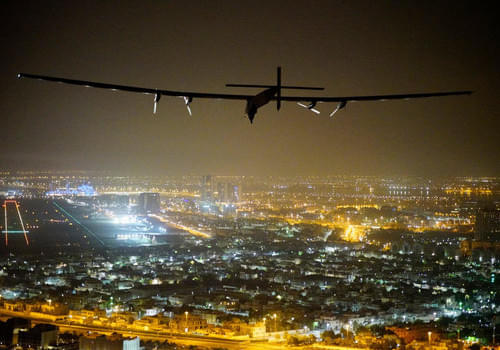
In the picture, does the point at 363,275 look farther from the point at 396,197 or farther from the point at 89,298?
the point at 396,197

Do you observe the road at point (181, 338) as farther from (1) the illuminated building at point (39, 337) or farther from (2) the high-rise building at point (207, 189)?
(2) the high-rise building at point (207, 189)

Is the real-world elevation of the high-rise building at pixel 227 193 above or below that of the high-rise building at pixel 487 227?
above

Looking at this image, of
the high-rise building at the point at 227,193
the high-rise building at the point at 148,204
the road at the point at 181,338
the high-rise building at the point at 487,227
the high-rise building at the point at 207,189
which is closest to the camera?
the road at the point at 181,338

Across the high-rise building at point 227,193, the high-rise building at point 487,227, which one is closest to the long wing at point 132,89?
the high-rise building at point 487,227

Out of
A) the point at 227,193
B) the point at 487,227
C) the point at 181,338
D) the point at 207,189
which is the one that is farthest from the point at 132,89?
the point at 207,189

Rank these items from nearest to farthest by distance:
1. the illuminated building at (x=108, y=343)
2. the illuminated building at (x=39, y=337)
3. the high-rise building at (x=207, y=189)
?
the illuminated building at (x=108, y=343), the illuminated building at (x=39, y=337), the high-rise building at (x=207, y=189)

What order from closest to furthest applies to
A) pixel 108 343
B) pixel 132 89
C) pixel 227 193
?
pixel 132 89 → pixel 108 343 → pixel 227 193

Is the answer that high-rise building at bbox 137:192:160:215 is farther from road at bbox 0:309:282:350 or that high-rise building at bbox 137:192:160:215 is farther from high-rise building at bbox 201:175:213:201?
road at bbox 0:309:282:350

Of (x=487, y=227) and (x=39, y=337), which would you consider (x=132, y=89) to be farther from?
(x=487, y=227)
